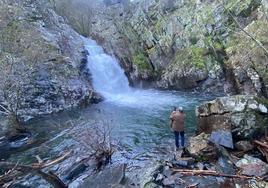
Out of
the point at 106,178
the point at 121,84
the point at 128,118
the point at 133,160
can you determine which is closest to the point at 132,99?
the point at 121,84

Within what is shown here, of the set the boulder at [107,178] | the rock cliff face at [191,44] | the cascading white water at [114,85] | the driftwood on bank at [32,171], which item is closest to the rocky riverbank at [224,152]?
the boulder at [107,178]

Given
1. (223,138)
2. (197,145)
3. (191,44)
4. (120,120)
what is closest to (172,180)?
(197,145)

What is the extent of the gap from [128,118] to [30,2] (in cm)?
2764

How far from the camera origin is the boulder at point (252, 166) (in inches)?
534

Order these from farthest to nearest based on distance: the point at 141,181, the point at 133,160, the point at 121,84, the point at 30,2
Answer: the point at 30,2
the point at 121,84
the point at 133,160
the point at 141,181

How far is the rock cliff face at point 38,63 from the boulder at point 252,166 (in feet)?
61.0

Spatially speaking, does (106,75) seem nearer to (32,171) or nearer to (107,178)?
(107,178)

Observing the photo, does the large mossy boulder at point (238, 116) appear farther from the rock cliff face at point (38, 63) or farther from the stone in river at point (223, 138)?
the rock cliff face at point (38, 63)

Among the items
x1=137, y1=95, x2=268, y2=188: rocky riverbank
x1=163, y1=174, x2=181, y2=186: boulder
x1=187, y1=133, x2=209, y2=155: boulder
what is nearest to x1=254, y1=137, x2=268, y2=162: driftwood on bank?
x1=137, y1=95, x2=268, y2=188: rocky riverbank

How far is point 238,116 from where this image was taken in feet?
58.0

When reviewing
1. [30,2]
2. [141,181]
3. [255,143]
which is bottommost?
[141,181]

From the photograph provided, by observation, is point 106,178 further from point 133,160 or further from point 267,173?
point 267,173

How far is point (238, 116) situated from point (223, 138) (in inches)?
71.9

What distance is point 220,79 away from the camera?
119 feet
